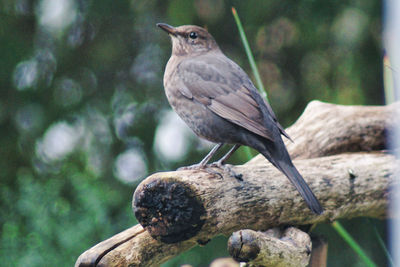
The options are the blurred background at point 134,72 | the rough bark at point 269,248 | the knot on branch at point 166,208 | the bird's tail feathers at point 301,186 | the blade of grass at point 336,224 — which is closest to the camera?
the rough bark at point 269,248

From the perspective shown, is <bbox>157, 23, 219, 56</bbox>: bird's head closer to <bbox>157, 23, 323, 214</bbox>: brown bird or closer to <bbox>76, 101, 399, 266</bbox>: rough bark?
<bbox>157, 23, 323, 214</bbox>: brown bird

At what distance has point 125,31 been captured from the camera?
14.0 feet

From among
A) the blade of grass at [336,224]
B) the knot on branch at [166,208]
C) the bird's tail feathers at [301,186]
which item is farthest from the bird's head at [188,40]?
the knot on branch at [166,208]

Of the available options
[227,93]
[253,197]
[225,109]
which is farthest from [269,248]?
[227,93]

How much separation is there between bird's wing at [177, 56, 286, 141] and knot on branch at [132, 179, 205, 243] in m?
0.57

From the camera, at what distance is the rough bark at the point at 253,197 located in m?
2.14

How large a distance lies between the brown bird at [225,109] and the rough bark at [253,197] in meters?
0.14

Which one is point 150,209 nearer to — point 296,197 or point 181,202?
point 181,202

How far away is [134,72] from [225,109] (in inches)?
72.2

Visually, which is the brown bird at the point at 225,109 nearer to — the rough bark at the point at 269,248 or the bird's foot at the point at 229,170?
the bird's foot at the point at 229,170

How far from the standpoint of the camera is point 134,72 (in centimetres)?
431

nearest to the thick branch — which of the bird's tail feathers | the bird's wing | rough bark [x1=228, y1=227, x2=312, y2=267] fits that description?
the bird's wing

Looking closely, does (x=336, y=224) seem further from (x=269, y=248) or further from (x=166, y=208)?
(x=166, y=208)

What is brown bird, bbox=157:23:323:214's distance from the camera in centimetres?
254
